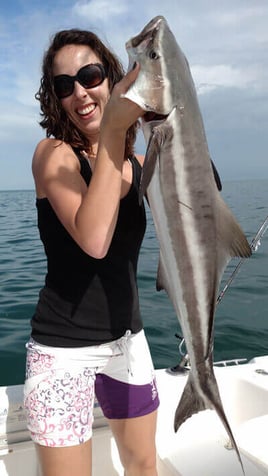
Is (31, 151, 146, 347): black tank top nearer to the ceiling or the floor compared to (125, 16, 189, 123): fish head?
nearer to the floor

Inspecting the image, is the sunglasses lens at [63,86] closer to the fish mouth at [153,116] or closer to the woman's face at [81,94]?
the woman's face at [81,94]

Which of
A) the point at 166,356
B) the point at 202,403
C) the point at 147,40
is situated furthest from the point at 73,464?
the point at 166,356

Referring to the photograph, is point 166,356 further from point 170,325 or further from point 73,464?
point 73,464

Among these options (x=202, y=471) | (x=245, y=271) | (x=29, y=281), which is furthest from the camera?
(x=245, y=271)

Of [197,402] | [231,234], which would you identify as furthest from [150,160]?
[197,402]

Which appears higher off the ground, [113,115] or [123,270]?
[113,115]

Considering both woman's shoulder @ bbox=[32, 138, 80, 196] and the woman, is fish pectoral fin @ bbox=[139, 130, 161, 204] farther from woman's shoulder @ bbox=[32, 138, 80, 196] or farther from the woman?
woman's shoulder @ bbox=[32, 138, 80, 196]

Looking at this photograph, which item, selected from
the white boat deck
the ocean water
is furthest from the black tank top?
the ocean water

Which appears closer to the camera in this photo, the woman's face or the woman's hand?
the woman's hand

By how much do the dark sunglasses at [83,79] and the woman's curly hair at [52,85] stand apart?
0.05 m

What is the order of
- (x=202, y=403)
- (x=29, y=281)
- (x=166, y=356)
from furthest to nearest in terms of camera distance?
(x=29, y=281) → (x=166, y=356) → (x=202, y=403)

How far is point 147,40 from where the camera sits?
1.72m

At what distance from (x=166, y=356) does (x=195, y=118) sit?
469 centimetres

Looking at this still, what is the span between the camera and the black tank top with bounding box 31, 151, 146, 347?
2.16m
